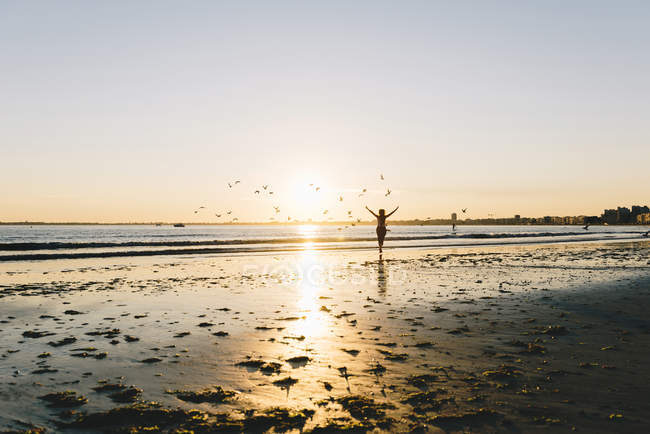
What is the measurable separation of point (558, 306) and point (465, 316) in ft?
11.1

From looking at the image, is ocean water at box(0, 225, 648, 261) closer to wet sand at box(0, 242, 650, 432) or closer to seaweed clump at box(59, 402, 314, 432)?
wet sand at box(0, 242, 650, 432)

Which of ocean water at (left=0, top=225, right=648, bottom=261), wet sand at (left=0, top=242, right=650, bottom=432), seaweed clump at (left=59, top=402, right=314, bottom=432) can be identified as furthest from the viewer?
ocean water at (left=0, top=225, right=648, bottom=261)

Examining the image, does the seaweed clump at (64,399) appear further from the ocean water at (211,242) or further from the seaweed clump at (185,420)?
the ocean water at (211,242)

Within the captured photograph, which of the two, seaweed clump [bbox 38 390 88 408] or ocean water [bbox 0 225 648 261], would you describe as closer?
seaweed clump [bbox 38 390 88 408]

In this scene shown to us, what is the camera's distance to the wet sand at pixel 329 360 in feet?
18.2

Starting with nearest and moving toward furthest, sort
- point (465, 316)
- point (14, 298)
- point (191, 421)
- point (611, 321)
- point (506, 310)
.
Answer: point (191, 421) < point (611, 321) < point (465, 316) < point (506, 310) < point (14, 298)

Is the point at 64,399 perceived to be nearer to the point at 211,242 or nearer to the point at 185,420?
the point at 185,420

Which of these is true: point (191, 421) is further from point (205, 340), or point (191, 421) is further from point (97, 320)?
point (97, 320)

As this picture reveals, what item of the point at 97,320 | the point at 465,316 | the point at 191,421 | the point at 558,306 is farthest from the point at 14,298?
the point at 558,306

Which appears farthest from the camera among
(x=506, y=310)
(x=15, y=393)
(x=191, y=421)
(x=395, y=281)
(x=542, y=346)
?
(x=395, y=281)

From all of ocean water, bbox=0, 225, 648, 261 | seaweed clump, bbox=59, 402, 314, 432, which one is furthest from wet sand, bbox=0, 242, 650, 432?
ocean water, bbox=0, 225, 648, 261

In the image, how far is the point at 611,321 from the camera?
10992mm

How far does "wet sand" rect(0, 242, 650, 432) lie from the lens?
5.56m

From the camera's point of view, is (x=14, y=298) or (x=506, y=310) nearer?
(x=506, y=310)
